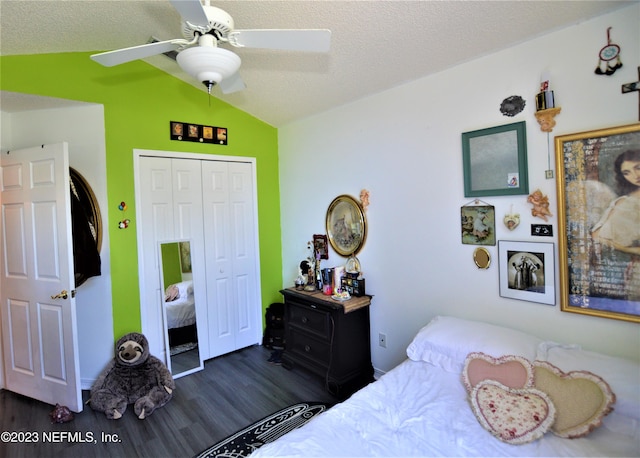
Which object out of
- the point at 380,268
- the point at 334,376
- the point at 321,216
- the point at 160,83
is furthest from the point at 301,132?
the point at 334,376

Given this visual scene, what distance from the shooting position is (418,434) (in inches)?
55.7

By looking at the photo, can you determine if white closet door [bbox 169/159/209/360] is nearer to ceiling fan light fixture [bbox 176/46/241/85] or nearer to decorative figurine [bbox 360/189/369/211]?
decorative figurine [bbox 360/189/369/211]

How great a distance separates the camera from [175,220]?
3098mm

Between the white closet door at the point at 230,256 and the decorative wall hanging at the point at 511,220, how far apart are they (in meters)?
2.52

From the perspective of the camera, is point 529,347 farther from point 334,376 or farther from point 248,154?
point 248,154

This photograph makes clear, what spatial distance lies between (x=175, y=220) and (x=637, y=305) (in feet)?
11.1

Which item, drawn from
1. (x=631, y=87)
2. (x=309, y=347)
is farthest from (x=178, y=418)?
(x=631, y=87)

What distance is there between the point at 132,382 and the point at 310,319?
1.55 metres

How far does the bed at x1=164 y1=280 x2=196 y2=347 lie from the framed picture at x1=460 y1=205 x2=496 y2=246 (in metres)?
2.55

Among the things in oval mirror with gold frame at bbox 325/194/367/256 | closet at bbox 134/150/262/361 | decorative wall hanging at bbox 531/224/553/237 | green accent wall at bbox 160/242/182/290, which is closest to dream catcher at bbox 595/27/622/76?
decorative wall hanging at bbox 531/224/553/237

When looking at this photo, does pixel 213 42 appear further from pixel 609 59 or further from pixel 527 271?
pixel 527 271

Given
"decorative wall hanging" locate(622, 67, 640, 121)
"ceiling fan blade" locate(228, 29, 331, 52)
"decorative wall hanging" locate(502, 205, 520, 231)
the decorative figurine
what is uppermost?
"ceiling fan blade" locate(228, 29, 331, 52)

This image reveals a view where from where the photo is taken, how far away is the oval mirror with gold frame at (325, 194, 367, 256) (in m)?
2.88

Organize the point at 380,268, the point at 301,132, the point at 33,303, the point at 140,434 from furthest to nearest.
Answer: the point at 301,132 < the point at 380,268 < the point at 33,303 < the point at 140,434
